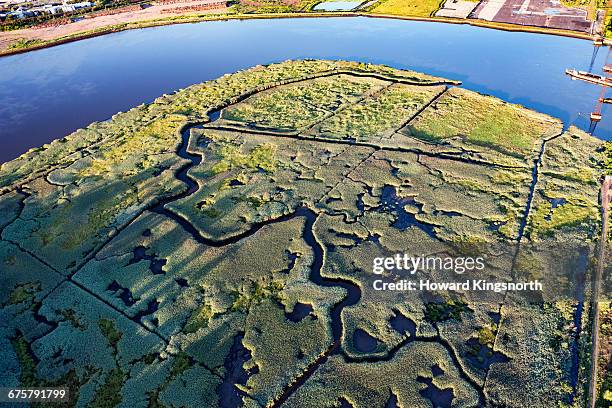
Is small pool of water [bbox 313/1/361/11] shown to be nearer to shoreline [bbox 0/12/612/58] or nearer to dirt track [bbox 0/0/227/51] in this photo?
shoreline [bbox 0/12/612/58]

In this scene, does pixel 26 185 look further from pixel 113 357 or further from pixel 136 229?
pixel 113 357

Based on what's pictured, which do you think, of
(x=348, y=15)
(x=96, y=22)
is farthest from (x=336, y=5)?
(x=96, y=22)

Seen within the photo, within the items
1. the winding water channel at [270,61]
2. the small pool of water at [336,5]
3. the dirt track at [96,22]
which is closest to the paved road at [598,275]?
the winding water channel at [270,61]

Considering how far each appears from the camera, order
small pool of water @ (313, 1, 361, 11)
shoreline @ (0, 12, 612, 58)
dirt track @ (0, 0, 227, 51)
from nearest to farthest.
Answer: shoreline @ (0, 12, 612, 58) → dirt track @ (0, 0, 227, 51) → small pool of water @ (313, 1, 361, 11)

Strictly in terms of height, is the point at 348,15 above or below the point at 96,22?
above

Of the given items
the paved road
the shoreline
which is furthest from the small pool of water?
the paved road

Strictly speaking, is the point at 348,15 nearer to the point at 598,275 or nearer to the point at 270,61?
the point at 270,61
